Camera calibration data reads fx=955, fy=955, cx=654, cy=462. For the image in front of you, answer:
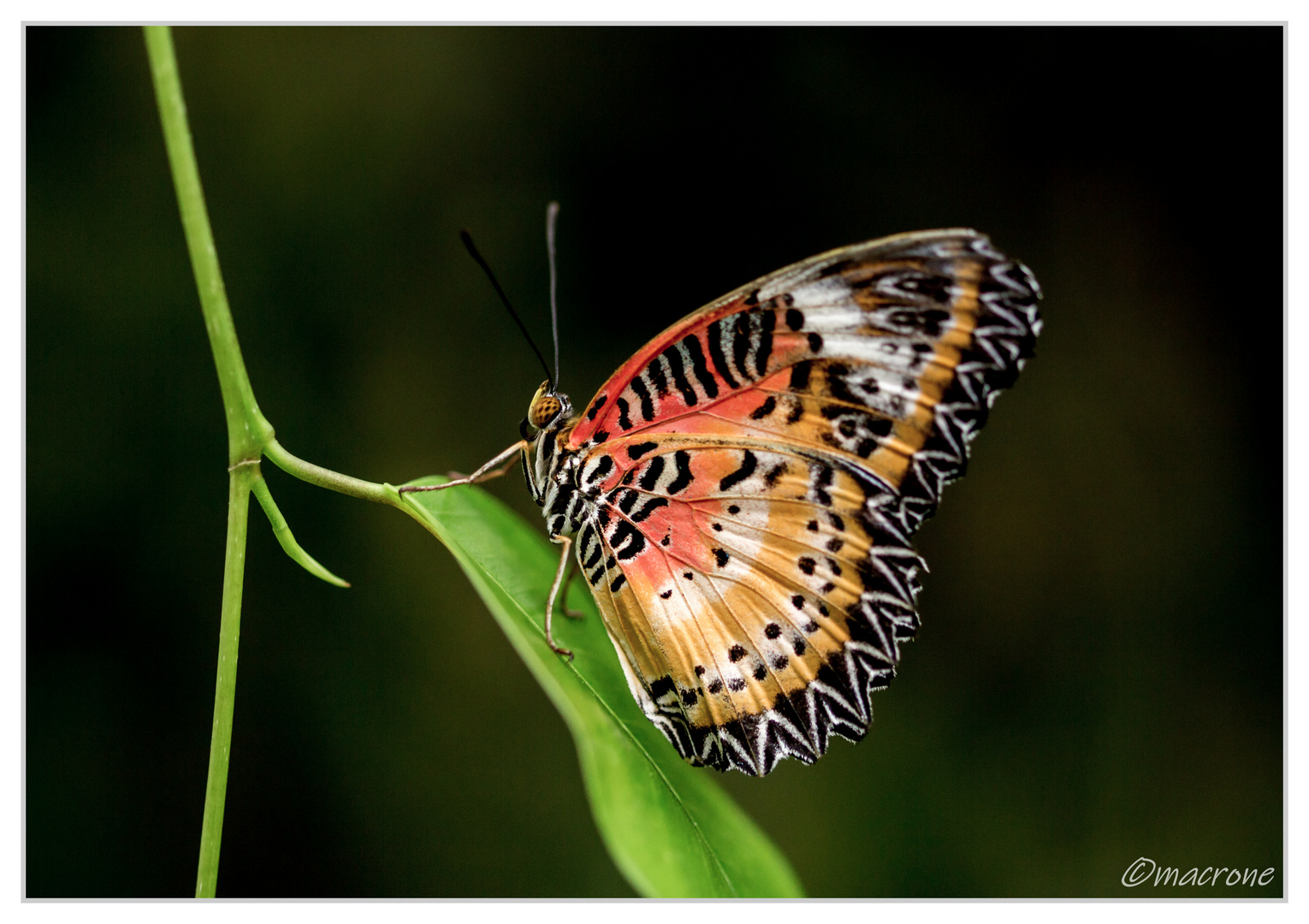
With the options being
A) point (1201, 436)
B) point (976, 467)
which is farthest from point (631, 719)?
point (1201, 436)

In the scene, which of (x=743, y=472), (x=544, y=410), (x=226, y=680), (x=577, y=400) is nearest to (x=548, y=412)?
(x=544, y=410)

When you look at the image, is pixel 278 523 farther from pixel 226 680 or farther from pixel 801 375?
pixel 801 375

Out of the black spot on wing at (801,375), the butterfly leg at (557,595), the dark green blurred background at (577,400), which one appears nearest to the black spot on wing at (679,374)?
the black spot on wing at (801,375)

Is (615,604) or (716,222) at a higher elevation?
(716,222)

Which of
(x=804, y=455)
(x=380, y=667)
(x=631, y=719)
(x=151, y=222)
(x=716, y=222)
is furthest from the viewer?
(x=716, y=222)

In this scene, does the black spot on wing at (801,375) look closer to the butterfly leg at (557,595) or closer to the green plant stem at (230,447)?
the butterfly leg at (557,595)
